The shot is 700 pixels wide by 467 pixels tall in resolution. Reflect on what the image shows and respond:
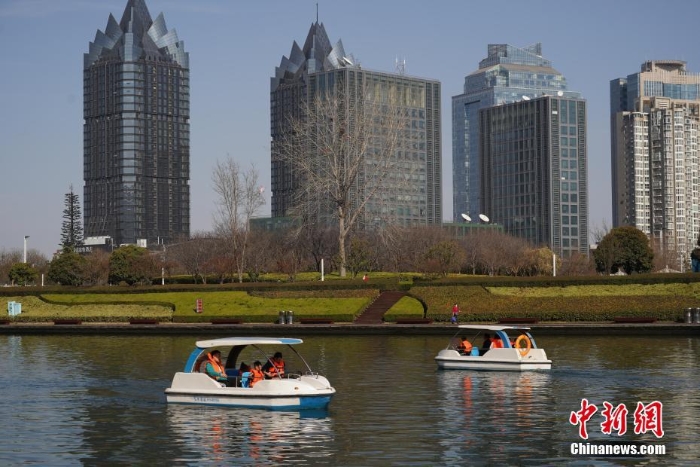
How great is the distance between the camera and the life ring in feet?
123

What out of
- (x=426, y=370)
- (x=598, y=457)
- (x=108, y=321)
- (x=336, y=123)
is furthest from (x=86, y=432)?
(x=336, y=123)

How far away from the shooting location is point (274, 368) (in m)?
28.6

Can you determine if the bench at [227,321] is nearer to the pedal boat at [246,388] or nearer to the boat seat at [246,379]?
the pedal boat at [246,388]

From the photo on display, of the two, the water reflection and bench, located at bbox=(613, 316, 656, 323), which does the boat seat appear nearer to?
the water reflection

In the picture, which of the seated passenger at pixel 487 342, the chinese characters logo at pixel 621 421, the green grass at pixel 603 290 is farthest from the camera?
the green grass at pixel 603 290

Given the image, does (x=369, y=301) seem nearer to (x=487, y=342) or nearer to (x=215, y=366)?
(x=487, y=342)

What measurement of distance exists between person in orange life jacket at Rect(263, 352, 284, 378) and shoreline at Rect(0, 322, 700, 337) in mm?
25089

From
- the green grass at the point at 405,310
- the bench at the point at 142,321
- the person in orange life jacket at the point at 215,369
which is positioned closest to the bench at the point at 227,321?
the bench at the point at 142,321

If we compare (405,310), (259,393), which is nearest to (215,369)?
(259,393)

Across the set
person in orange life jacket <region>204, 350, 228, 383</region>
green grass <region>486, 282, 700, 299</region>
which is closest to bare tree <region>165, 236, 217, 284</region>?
green grass <region>486, 282, 700, 299</region>

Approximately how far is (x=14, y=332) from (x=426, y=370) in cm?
3620

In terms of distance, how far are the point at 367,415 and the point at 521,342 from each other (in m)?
13.5

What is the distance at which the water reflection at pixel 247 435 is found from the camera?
21969mm

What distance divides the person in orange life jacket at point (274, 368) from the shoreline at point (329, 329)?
25089mm
